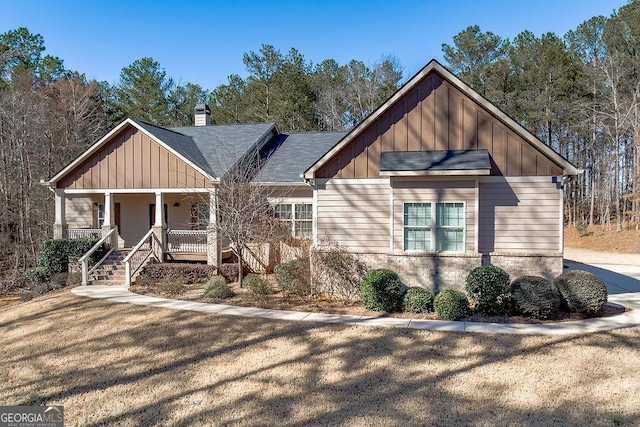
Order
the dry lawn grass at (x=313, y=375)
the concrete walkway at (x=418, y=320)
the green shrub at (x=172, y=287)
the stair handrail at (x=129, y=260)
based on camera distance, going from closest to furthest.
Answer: the dry lawn grass at (x=313, y=375) < the concrete walkway at (x=418, y=320) < the green shrub at (x=172, y=287) < the stair handrail at (x=129, y=260)

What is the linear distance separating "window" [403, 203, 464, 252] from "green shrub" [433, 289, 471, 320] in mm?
1968

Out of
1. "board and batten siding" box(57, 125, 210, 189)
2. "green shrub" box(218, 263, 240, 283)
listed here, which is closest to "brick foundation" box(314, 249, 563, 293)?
"green shrub" box(218, 263, 240, 283)

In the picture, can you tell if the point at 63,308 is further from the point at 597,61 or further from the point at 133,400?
the point at 597,61

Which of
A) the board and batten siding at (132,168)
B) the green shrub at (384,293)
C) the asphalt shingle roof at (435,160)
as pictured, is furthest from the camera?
the board and batten siding at (132,168)

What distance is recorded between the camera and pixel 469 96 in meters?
10.7

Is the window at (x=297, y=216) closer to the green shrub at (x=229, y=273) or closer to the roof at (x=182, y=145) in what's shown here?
the green shrub at (x=229, y=273)

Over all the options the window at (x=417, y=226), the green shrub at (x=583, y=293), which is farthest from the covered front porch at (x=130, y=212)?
the green shrub at (x=583, y=293)

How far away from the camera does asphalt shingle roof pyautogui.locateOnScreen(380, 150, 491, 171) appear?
405 inches

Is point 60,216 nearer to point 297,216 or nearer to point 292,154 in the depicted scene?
point 297,216

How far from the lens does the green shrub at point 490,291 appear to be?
9031mm

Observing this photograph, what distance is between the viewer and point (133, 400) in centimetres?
566

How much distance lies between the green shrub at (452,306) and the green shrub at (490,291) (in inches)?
14.9

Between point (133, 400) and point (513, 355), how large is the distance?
6257 millimetres

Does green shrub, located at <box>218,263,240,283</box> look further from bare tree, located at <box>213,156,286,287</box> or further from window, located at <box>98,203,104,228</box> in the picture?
window, located at <box>98,203,104,228</box>
